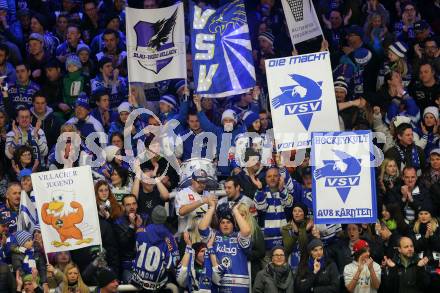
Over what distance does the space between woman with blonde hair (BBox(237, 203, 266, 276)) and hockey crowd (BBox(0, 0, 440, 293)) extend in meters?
0.02

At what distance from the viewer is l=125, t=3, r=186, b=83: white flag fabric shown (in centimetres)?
2277

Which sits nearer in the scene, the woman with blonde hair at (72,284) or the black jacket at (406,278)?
the woman with blonde hair at (72,284)

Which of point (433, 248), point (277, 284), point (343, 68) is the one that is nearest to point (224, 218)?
point (277, 284)

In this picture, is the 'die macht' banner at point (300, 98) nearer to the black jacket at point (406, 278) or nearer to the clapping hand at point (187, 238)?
the clapping hand at point (187, 238)

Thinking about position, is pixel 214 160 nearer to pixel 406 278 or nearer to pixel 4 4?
pixel 406 278

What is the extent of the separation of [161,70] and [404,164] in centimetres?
369

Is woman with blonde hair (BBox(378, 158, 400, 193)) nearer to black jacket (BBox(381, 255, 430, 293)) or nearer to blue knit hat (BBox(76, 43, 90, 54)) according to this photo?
black jacket (BBox(381, 255, 430, 293))

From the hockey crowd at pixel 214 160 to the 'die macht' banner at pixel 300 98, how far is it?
48cm

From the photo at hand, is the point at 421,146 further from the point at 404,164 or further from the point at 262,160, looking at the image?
the point at 262,160

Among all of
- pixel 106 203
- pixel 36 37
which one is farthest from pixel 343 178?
pixel 36 37

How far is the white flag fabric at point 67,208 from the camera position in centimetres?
1992

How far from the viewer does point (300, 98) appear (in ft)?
68.1

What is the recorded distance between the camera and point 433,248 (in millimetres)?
20078

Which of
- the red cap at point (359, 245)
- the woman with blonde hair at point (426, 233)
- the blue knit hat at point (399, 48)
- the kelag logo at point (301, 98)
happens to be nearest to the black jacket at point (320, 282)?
the red cap at point (359, 245)
